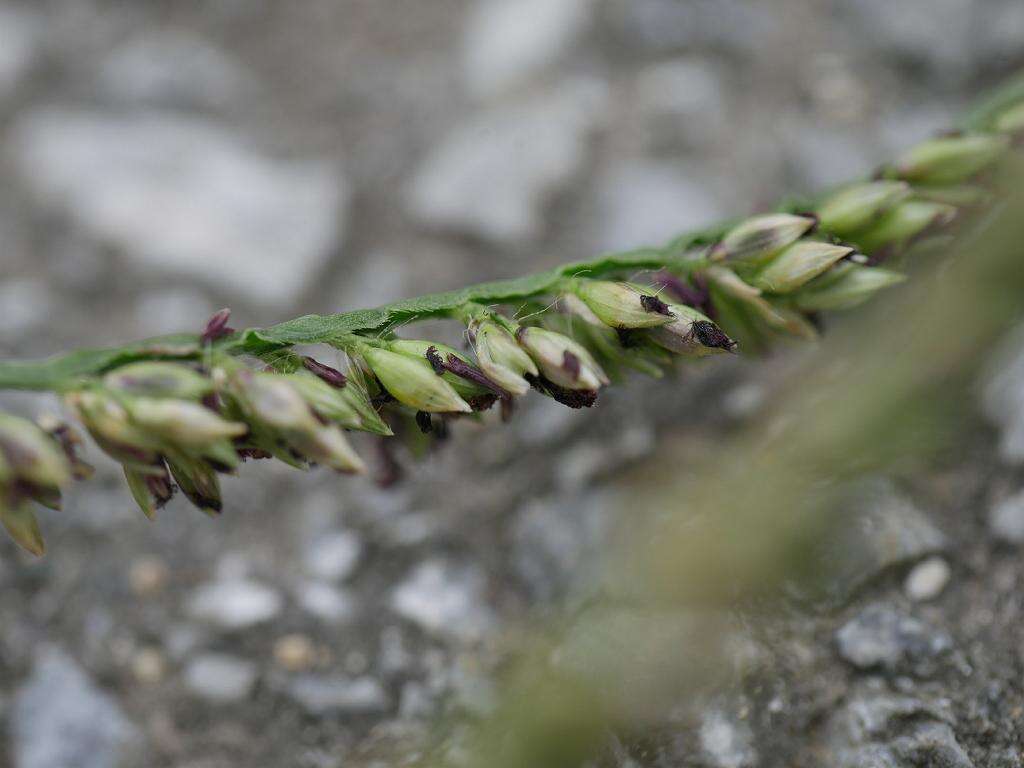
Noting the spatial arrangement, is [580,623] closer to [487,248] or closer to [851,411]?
[851,411]

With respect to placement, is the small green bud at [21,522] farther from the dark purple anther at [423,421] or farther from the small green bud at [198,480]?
the dark purple anther at [423,421]

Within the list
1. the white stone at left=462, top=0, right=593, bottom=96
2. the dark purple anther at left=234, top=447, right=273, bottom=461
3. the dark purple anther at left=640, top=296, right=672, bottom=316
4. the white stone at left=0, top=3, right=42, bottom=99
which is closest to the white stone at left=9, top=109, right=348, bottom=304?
the white stone at left=0, top=3, right=42, bottom=99

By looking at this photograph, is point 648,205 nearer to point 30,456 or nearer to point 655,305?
point 655,305

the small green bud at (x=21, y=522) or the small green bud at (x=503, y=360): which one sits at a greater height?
the small green bud at (x=21, y=522)

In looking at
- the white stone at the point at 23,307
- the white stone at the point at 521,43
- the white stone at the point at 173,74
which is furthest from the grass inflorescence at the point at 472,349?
the white stone at the point at 173,74

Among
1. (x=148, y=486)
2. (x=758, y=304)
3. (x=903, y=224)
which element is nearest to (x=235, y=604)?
(x=148, y=486)

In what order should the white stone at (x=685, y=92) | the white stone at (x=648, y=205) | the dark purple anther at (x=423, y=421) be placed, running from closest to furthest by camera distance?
the dark purple anther at (x=423, y=421) < the white stone at (x=648, y=205) < the white stone at (x=685, y=92)
